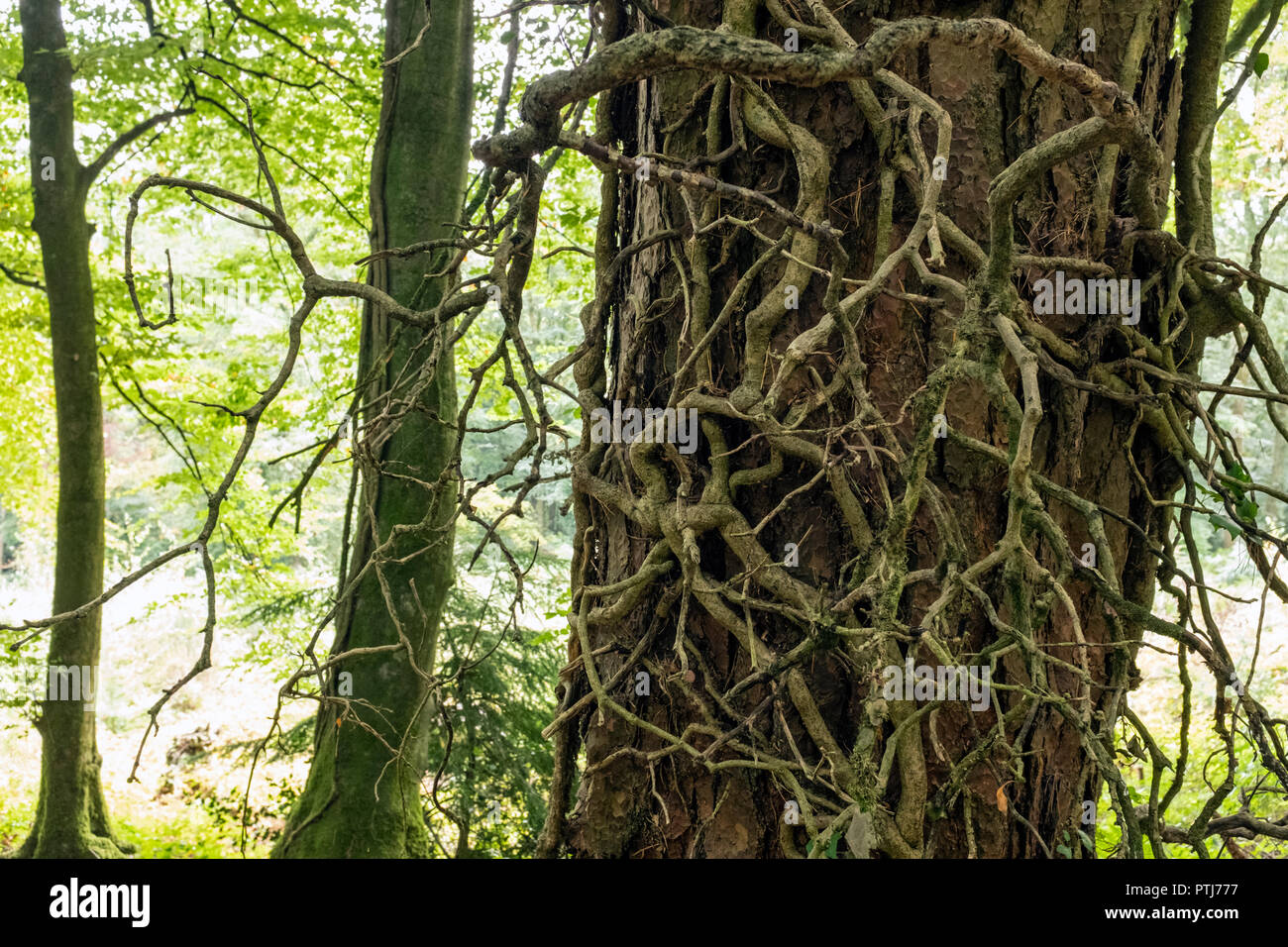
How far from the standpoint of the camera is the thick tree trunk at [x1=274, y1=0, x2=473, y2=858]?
4.98m

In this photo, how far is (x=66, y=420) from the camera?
23.7 feet

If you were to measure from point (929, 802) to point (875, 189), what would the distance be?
1.10 metres

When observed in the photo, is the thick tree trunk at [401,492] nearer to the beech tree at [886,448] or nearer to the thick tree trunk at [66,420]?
the beech tree at [886,448]

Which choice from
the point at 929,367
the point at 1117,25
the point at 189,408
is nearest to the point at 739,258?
the point at 929,367

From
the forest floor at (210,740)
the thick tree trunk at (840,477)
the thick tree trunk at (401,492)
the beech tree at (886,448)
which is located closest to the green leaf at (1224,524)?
the beech tree at (886,448)

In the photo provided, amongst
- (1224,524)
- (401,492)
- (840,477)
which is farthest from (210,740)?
(1224,524)

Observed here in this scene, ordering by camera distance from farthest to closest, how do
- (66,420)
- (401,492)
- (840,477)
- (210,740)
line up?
(210,740)
(66,420)
(401,492)
(840,477)

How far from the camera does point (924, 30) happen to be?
4.25 feet

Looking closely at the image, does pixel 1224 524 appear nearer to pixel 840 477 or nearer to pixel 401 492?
pixel 840 477

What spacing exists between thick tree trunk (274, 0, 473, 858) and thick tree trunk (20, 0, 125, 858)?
304cm

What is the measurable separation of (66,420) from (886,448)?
23.6 ft

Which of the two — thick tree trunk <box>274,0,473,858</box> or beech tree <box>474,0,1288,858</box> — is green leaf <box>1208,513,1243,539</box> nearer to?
beech tree <box>474,0,1288,858</box>

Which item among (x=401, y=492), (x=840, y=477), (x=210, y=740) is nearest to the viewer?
(x=840, y=477)

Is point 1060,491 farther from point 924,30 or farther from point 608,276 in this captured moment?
point 608,276
